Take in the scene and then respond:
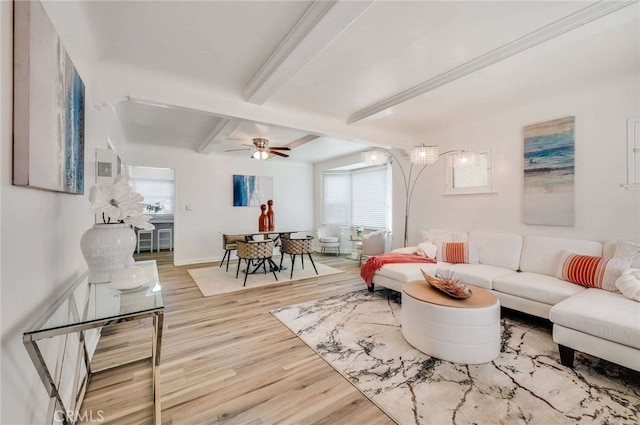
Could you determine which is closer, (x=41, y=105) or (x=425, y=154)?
(x=41, y=105)

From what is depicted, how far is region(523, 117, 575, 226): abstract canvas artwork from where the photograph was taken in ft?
9.95

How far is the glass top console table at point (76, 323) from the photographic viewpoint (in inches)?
40.9

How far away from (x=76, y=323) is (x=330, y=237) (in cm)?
588

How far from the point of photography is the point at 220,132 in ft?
13.2

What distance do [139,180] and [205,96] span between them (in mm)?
6209

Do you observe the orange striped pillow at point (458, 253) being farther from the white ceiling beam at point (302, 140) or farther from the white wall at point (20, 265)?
the white wall at point (20, 265)

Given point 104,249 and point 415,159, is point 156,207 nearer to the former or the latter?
point 104,249

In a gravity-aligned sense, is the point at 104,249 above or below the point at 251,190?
below

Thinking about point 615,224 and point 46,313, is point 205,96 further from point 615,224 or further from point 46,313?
point 615,224

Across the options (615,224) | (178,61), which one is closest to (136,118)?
(178,61)

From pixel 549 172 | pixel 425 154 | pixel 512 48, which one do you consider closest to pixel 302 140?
pixel 425 154

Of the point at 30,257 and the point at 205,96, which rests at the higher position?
the point at 205,96

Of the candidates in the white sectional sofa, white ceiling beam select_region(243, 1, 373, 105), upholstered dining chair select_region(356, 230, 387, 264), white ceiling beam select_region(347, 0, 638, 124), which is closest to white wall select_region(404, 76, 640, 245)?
the white sectional sofa

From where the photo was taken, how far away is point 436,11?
1.75 meters
